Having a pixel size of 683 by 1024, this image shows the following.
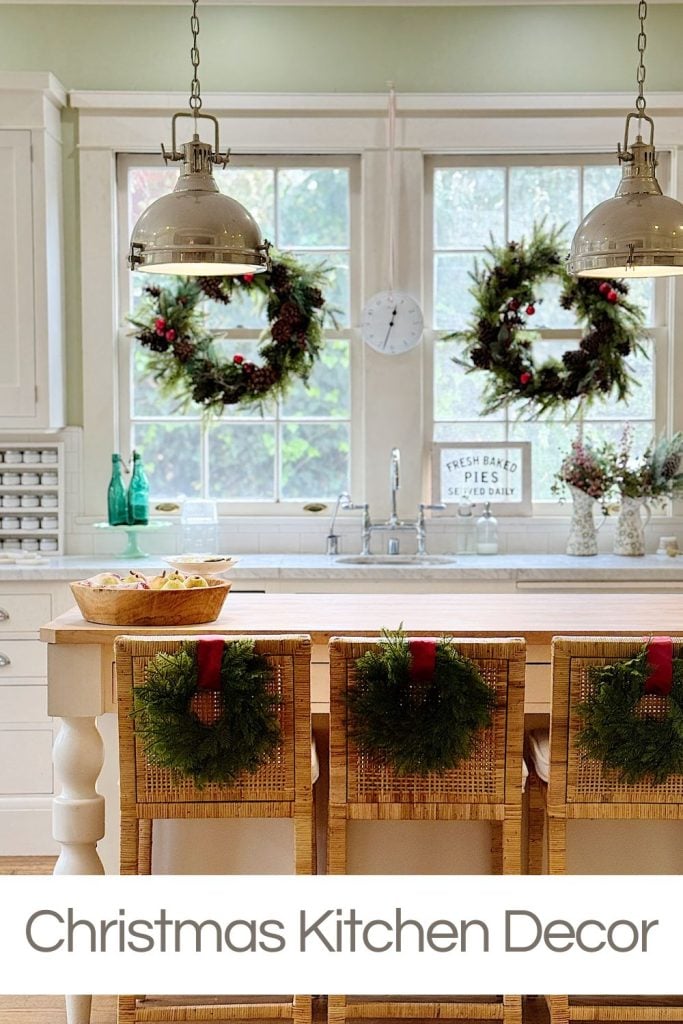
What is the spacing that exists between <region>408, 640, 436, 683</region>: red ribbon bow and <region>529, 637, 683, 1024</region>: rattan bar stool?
0.27 m

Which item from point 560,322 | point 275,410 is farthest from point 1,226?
point 560,322

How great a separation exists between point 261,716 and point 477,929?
679 mm

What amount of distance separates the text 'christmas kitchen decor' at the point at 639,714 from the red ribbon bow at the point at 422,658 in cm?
34

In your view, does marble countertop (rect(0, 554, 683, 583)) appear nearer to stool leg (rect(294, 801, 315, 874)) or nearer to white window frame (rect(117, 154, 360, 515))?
white window frame (rect(117, 154, 360, 515))

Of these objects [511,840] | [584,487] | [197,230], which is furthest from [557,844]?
[584,487]

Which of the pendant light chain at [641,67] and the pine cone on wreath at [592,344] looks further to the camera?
the pine cone on wreath at [592,344]

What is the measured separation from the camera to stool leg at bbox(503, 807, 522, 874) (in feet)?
8.96

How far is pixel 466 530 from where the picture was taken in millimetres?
5180

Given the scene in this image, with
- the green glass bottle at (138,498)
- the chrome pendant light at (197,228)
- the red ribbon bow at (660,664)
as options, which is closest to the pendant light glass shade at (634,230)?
the chrome pendant light at (197,228)

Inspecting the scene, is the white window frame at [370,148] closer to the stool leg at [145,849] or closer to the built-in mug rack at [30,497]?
the built-in mug rack at [30,497]

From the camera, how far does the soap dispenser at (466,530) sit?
516 centimetres

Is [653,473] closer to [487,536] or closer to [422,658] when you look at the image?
[487,536]

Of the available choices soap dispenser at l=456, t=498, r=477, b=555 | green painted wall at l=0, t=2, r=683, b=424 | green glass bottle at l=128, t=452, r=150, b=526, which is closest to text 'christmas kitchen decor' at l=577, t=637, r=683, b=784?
soap dispenser at l=456, t=498, r=477, b=555

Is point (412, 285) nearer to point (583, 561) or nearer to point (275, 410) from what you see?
point (275, 410)
